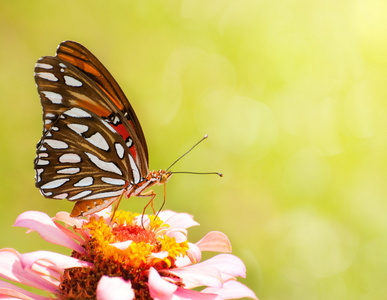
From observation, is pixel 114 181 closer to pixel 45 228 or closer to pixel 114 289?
pixel 45 228

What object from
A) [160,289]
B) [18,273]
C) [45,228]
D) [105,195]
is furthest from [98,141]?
[160,289]

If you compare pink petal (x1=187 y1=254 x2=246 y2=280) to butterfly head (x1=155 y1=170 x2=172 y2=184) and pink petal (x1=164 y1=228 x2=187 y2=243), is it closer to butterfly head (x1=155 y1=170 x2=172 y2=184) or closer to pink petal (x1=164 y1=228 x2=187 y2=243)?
pink petal (x1=164 y1=228 x2=187 y2=243)

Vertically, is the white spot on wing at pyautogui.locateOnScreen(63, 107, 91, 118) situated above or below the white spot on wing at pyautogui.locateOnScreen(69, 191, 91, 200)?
above

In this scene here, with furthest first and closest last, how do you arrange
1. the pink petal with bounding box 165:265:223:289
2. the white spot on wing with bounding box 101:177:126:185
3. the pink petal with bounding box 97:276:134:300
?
the white spot on wing with bounding box 101:177:126:185 → the pink petal with bounding box 165:265:223:289 → the pink petal with bounding box 97:276:134:300

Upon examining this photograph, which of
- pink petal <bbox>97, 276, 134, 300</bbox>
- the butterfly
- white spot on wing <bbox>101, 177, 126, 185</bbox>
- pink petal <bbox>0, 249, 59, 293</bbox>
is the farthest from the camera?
white spot on wing <bbox>101, 177, 126, 185</bbox>

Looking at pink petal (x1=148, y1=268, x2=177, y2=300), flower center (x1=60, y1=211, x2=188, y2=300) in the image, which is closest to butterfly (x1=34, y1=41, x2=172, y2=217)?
flower center (x1=60, y1=211, x2=188, y2=300)

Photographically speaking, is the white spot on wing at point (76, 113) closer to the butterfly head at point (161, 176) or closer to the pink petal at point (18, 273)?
the butterfly head at point (161, 176)
